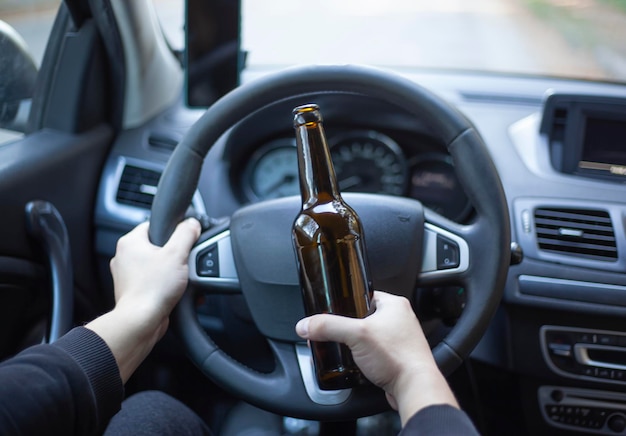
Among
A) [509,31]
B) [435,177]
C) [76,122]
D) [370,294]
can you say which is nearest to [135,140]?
[76,122]

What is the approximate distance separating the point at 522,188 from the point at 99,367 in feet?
3.27

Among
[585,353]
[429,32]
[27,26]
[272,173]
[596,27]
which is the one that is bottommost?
[585,353]

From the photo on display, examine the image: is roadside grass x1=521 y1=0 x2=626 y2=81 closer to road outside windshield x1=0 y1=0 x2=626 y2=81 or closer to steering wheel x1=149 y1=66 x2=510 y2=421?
road outside windshield x1=0 y1=0 x2=626 y2=81

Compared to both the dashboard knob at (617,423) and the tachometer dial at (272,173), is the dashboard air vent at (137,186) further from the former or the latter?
the dashboard knob at (617,423)

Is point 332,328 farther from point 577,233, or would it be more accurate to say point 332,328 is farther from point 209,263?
point 577,233

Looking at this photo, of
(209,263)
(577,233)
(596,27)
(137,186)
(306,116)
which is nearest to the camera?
(306,116)

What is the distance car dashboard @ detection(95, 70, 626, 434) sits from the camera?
141cm

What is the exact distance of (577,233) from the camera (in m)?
1.43

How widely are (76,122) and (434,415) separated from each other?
124cm

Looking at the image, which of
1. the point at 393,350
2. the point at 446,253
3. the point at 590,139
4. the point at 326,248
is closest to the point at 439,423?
the point at 393,350

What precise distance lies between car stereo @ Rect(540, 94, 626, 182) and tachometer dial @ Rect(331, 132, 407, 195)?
37 cm

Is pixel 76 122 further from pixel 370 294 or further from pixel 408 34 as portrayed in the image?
pixel 408 34

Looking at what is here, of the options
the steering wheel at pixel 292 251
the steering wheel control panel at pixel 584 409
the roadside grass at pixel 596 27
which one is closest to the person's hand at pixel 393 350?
the steering wheel at pixel 292 251

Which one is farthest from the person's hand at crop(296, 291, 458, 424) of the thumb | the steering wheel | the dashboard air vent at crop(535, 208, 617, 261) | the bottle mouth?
the dashboard air vent at crop(535, 208, 617, 261)
